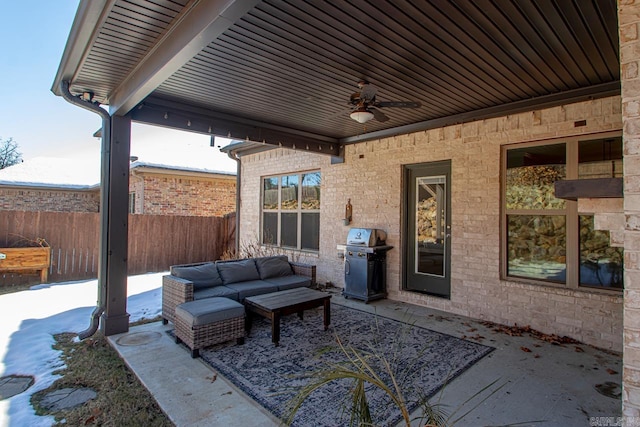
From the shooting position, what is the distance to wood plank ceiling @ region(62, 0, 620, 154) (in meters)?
2.72

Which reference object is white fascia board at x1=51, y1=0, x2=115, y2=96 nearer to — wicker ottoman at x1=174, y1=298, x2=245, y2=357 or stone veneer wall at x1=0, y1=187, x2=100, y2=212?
wicker ottoman at x1=174, y1=298, x2=245, y2=357

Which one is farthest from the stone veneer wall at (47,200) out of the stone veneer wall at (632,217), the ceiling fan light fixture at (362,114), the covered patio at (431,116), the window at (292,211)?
the stone veneer wall at (632,217)

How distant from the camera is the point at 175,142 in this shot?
1531 cm

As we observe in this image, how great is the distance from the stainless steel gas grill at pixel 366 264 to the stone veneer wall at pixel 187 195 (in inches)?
267

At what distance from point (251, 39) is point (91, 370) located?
11.6 feet

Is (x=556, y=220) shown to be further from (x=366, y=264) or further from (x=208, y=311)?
(x=208, y=311)

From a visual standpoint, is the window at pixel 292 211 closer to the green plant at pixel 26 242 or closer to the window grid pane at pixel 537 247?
the window grid pane at pixel 537 247

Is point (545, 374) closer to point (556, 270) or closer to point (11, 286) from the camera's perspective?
point (556, 270)

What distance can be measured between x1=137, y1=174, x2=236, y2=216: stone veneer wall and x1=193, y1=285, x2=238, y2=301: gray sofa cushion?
657 cm

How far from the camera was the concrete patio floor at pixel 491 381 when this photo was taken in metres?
2.60

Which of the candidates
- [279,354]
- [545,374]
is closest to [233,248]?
[279,354]

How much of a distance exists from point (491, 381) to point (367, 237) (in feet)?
10.5

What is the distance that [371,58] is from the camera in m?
3.50

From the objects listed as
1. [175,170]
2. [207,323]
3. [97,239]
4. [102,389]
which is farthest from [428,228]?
[175,170]
